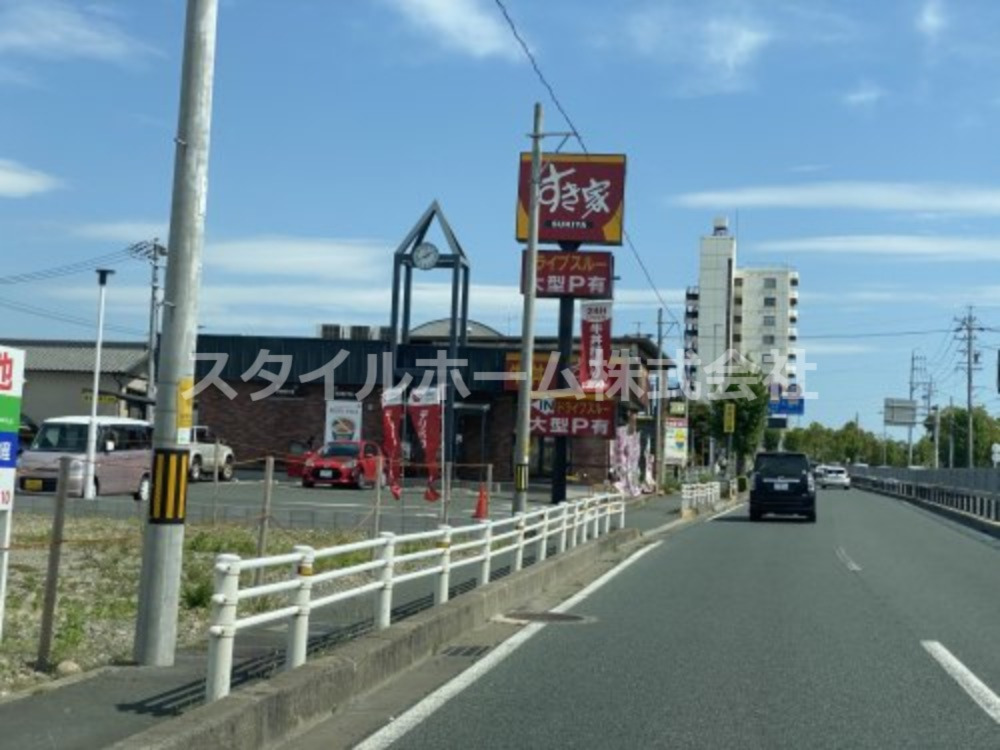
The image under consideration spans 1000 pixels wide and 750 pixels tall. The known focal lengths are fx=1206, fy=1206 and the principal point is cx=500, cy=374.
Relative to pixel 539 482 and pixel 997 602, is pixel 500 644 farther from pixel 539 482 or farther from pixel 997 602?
pixel 539 482

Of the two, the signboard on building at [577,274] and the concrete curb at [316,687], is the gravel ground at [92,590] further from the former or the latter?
the signboard on building at [577,274]

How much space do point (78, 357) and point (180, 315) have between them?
6055 centimetres

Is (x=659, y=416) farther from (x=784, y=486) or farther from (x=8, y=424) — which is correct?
(x=8, y=424)

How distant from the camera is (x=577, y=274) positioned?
103ft

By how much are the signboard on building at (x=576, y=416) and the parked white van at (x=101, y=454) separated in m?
10.8

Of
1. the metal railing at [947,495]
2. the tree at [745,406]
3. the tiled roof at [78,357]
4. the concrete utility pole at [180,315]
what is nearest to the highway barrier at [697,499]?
the metal railing at [947,495]

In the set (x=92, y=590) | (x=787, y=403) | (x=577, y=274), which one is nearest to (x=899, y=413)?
(x=787, y=403)

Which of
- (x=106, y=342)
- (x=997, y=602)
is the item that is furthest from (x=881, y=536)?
(x=106, y=342)

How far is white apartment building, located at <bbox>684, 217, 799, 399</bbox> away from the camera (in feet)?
380

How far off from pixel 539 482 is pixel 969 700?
4237 centimetres

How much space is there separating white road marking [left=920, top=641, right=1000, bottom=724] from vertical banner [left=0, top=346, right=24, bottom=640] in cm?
677

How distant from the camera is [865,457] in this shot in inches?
6481

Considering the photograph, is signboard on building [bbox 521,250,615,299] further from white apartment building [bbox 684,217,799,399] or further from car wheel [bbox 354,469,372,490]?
white apartment building [bbox 684,217,799,399]

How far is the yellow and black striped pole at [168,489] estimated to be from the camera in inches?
331
